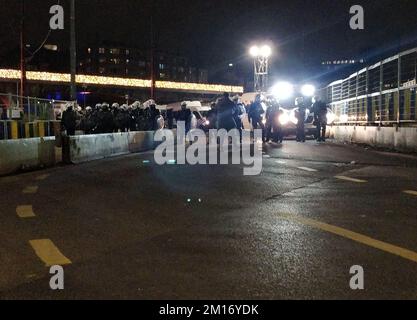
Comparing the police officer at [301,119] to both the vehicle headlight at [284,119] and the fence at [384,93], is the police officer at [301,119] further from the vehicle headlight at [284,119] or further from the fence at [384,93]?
the fence at [384,93]

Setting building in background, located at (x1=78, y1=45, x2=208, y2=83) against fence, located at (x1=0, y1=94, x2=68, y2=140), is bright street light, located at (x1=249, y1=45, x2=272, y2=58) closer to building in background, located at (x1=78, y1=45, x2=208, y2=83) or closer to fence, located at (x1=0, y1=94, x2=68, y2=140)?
fence, located at (x1=0, y1=94, x2=68, y2=140)

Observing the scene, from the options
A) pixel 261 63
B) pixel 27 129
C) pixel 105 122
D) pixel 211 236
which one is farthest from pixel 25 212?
pixel 261 63

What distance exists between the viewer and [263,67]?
44906 mm

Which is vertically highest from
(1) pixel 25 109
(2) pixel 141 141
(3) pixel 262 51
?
(3) pixel 262 51

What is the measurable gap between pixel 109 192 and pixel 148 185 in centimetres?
95

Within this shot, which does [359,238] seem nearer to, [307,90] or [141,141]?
[141,141]

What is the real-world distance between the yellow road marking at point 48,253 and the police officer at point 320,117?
21268 mm

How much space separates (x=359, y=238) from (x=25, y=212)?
4566 mm

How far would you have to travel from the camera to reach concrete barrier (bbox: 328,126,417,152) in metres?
18.4

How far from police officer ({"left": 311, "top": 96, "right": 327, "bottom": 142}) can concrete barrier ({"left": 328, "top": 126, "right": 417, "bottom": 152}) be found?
1037 mm

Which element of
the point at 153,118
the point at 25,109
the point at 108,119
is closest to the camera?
the point at 25,109

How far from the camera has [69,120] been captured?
2070 centimetres
